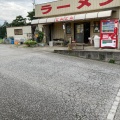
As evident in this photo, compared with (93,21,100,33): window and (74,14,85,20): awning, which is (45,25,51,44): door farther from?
(93,21,100,33): window

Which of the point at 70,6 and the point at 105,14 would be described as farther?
the point at 70,6

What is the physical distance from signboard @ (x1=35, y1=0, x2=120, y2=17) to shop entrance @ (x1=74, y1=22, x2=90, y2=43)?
134 centimetres

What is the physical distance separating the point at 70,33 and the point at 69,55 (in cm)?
467

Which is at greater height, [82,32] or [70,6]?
[70,6]

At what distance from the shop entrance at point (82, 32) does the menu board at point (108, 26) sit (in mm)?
3142

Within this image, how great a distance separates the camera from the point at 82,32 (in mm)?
14984

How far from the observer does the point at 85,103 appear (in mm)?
4219

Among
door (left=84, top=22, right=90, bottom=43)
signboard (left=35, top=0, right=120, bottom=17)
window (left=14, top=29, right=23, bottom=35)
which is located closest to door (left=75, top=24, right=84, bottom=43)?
door (left=84, top=22, right=90, bottom=43)

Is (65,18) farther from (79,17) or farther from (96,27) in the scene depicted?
(96,27)

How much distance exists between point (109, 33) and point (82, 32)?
3.90 meters

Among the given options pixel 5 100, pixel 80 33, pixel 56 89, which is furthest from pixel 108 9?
pixel 5 100

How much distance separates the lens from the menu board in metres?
11.3

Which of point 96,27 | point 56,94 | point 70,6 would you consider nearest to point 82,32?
point 96,27

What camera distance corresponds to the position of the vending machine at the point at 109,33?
11.2 m
